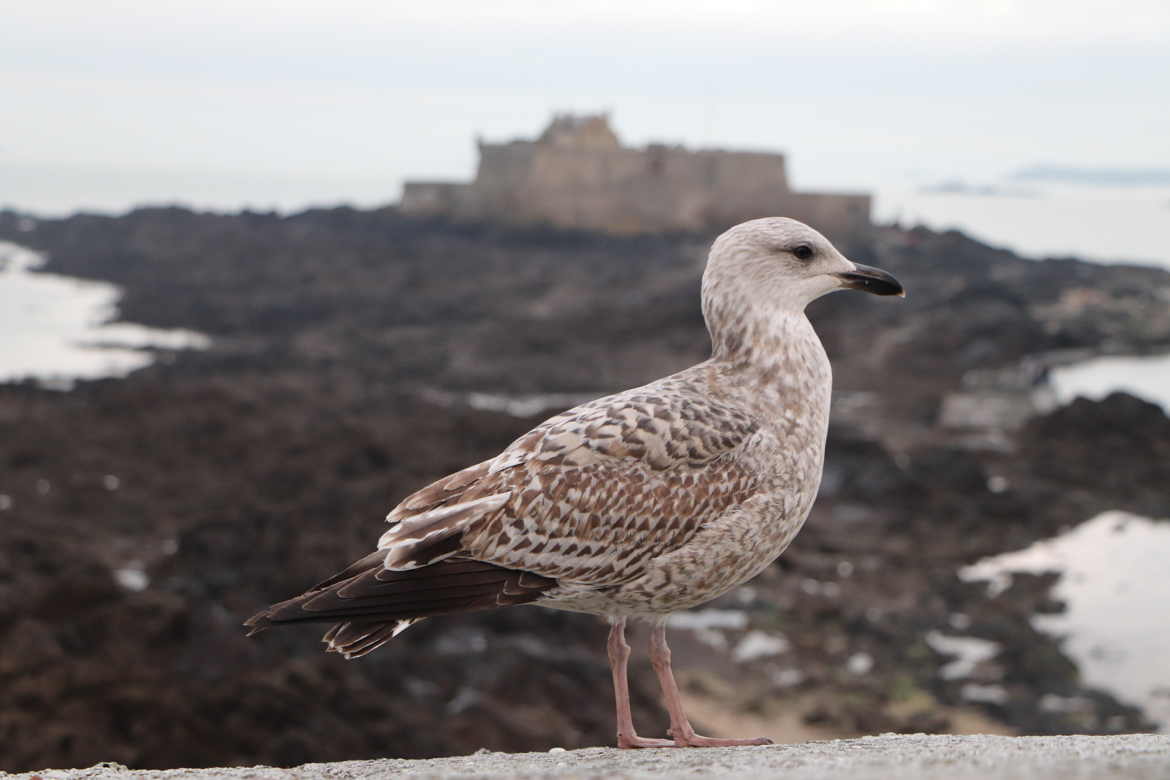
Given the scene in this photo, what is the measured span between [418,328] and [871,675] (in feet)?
81.3

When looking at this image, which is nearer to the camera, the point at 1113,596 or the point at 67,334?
the point at 1113,596

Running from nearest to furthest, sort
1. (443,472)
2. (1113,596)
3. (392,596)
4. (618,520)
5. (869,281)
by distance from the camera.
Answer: (392,596) < (618,520) < (869,281) < (1113,596) < (443,472)

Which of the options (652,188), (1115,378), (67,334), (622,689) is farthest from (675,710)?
(652,188)

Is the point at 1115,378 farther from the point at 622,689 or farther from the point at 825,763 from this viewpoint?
the point at 825,763

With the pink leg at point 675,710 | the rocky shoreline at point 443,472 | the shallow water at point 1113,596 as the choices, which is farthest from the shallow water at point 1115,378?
the pink leg at point 675,710

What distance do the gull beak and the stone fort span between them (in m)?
46.0

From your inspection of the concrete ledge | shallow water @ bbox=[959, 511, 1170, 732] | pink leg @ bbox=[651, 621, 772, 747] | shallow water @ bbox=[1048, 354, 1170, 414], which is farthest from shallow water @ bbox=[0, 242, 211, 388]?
pink leg @ bbox=[651, 621, 772, 747]

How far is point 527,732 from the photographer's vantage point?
1041 centimetres

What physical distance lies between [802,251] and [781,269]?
0.09 meters

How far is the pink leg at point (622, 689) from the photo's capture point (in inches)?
149

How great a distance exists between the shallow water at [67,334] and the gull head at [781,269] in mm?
23321

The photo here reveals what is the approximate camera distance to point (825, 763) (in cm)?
303

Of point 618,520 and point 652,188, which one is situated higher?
point 618,520

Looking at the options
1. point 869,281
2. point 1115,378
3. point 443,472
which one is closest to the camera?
→ point 869,281
